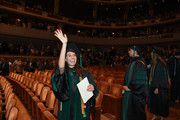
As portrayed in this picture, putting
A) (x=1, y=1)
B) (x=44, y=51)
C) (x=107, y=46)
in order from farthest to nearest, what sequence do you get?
(x=107, y=46) < (x=44, y=51) < (x=1, y=1)

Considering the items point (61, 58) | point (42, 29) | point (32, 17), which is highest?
point (32, 17)

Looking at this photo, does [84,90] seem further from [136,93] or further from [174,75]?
[174,75]

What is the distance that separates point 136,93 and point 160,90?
1.00m

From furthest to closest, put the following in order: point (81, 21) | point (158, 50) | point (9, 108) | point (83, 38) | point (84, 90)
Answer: point (81, 21)
point (83, 38)
point (158, 50)
point (9, 108)
point (84, 90)

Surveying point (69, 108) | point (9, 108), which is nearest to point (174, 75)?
point (69, 108)

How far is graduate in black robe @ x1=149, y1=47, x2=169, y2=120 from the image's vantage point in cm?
309

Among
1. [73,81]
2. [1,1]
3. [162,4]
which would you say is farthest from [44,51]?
[162,4]

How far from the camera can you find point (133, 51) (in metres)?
2.81

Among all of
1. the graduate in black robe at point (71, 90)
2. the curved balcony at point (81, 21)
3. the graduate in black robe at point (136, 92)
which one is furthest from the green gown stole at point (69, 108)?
the curved balcony at point (81, 21)

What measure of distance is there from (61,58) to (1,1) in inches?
609

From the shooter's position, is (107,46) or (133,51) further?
(107,46)

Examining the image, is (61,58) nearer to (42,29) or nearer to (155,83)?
(155,83)

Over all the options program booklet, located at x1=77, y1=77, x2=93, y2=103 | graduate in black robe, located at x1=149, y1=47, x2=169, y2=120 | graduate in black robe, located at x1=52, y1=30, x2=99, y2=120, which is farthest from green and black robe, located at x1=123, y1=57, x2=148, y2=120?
program booklet, located at x1=77, y1=77, x2=93, y2=103

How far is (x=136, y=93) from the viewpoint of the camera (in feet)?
8.42
